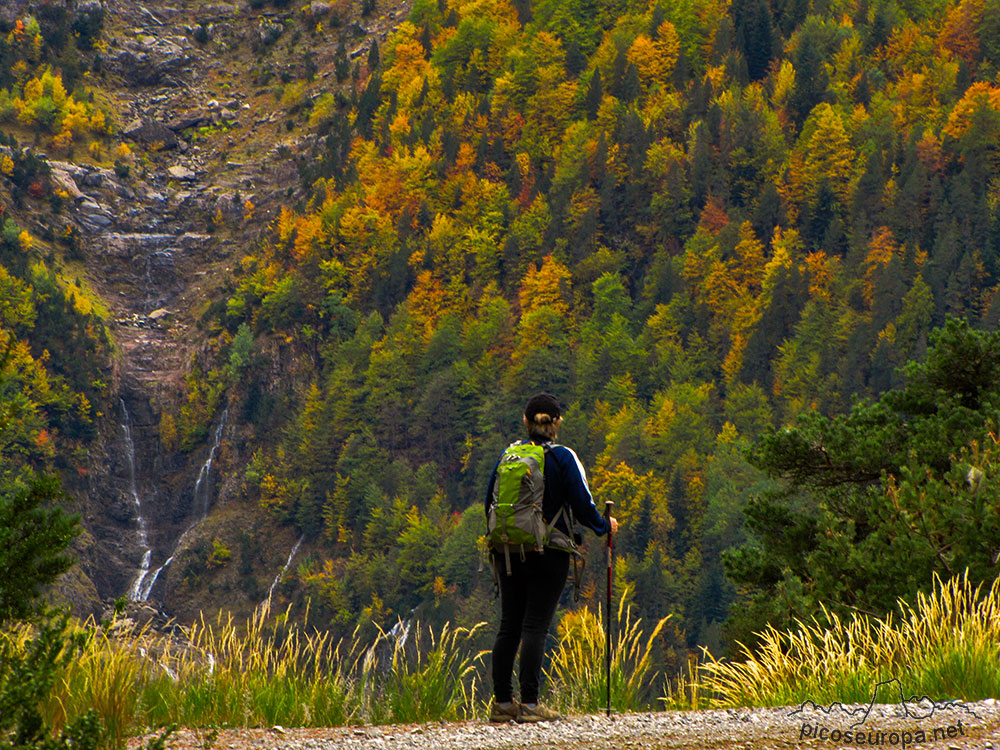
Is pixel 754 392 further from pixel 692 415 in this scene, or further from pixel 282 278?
pixel 282 278

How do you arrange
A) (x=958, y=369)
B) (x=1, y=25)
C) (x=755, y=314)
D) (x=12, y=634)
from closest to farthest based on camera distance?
(x=12, y=634), (x=958, y=369), (x=755, y=314), (x=1, y=25)

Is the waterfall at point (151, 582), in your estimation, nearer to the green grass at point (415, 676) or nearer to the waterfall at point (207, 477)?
the waterfall at point (207, 477)

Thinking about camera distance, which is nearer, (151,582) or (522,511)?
(522,511)

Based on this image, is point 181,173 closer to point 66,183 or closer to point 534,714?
point 66,183

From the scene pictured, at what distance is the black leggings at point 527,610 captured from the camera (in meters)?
7.48

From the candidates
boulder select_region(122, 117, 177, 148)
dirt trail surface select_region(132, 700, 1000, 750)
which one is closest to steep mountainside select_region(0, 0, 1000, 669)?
boulder select_region(122, 117, 177, 148)

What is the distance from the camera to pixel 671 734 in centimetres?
639

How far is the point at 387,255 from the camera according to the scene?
13800 centimetres

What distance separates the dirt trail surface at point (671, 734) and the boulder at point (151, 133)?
535 feet

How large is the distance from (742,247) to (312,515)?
44.0 m

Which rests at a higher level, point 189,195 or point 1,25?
point 1,25

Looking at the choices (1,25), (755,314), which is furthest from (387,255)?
(1,25)

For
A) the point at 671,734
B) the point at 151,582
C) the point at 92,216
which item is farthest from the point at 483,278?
the point at 671,734

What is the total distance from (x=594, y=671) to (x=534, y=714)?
0.76 m
